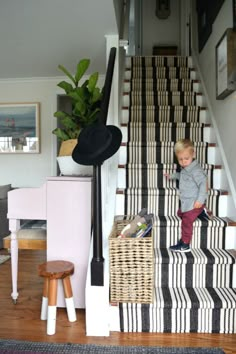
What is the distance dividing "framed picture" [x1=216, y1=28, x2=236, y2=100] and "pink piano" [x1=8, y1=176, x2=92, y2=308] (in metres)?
1.33

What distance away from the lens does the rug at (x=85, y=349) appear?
1.77 meters

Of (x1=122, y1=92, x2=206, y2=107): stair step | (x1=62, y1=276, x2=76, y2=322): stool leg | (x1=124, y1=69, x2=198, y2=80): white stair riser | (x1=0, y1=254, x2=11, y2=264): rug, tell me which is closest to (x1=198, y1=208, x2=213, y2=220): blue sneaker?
(x1=62, y1=276, x2=76, y2=322): stool leg

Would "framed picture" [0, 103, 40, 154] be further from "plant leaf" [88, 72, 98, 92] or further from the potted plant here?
"plant leaf" [88, 72, 98, 92]

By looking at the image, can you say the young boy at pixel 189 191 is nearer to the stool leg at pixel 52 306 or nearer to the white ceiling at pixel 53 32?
the stool leg at pixel 52 306

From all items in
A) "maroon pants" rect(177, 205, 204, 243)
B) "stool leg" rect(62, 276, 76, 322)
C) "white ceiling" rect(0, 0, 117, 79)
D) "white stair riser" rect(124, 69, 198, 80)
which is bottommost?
"stool leg" rect(62, 276, 76, 322)

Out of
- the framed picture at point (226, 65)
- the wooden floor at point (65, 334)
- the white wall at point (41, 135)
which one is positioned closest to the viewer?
the wooden floor at point (65, 334)

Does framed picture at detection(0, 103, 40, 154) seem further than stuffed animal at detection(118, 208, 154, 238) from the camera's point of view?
Yes

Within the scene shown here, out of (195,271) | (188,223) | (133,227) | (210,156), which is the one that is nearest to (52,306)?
(133,227)

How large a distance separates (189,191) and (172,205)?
1.13 ft

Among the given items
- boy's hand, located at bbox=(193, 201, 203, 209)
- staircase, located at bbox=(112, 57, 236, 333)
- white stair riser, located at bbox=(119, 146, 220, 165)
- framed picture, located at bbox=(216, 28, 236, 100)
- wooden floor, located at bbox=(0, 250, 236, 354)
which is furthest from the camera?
white stair riser, located at bbox=(119, 146, 220, 165)

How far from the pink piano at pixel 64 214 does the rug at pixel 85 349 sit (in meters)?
0.45

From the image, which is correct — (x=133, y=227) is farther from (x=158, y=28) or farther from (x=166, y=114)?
(x=158, y=28)

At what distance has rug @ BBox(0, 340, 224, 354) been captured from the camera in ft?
5.81

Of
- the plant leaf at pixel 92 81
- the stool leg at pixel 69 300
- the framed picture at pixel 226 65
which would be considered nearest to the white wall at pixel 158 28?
the framed picture at pixel 226 65
